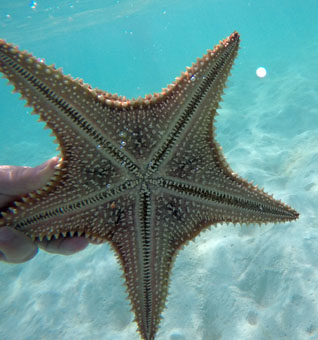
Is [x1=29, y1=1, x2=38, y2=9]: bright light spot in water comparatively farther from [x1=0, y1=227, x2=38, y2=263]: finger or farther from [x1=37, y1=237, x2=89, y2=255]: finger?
[x1=0, y1=227, x2=38, y2=263]: finger

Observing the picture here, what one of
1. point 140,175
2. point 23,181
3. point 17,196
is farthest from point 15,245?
point 140,175

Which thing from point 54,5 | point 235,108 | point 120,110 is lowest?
point 120,110

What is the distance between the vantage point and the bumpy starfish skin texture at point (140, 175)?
301 centimetres

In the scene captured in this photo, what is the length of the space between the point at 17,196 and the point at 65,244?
39.8 inches

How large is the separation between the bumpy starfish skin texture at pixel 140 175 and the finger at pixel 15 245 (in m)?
0.10

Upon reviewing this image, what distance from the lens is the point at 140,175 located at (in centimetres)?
315

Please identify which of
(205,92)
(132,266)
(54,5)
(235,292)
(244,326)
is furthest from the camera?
(54,5)

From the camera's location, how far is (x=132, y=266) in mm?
3289

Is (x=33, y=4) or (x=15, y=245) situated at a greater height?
(x=33, y=4)

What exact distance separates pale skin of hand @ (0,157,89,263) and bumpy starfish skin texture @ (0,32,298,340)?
27 cm

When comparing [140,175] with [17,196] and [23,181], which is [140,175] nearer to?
[23,181]

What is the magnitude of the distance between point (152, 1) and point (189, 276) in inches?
2297

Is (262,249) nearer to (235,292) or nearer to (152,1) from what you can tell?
(235,292)

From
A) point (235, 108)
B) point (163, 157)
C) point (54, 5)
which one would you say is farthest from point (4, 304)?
point (54, 5)
